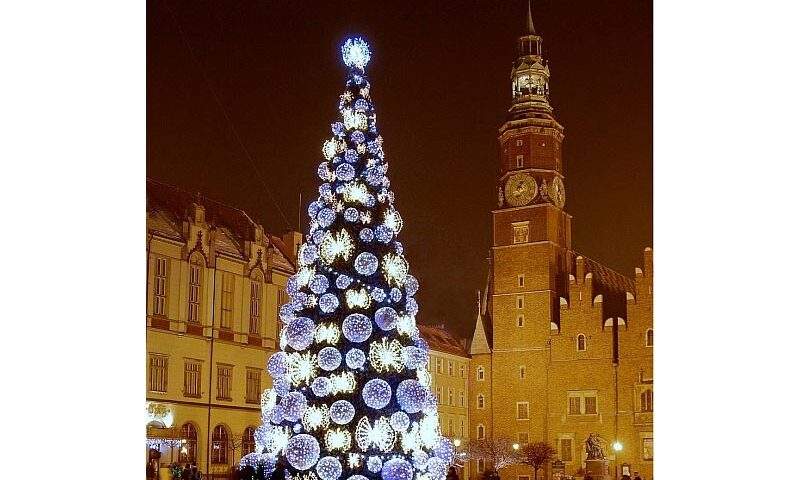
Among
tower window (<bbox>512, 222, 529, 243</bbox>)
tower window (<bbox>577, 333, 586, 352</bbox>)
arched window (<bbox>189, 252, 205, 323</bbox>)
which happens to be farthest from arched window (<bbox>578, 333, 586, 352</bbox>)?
Result: arched window (<bbox>189, 252, 205, 323</bbox>)

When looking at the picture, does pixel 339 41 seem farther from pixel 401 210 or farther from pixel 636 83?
pixel 636 83

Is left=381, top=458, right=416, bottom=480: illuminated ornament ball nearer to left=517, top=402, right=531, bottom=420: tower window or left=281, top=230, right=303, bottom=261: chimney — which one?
left=281, top=230, right=303, bottom=261: chimney

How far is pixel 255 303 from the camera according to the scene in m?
7.09

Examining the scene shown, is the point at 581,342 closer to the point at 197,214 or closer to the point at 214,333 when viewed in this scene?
the point at 214,333

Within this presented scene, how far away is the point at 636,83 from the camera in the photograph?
17.7ft

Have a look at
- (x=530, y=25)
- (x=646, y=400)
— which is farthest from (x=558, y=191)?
(x=646, y=400)

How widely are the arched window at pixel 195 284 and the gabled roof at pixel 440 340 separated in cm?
146

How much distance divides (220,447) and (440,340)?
1.47 meters
